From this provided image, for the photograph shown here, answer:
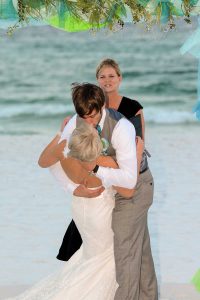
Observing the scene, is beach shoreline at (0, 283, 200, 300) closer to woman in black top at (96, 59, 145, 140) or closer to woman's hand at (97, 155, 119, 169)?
woman in black top at (96, 59, 145, 140)

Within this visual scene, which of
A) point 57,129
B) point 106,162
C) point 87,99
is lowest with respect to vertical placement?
point 57,129

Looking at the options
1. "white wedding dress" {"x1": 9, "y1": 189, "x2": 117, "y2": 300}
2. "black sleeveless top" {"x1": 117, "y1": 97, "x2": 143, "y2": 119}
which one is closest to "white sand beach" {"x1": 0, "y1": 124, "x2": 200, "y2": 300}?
"white wedding dress" {"x1": 9, "y1": 189, "x2": 117, "y2": 300}

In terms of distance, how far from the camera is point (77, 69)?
20.6 meters

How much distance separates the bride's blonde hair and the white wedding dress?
0.43 m

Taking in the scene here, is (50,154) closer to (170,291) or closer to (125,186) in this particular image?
(125,186)

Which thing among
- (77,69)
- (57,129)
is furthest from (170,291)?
(77,69)

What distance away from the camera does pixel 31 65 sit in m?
20.9

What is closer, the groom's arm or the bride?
the groom's arm

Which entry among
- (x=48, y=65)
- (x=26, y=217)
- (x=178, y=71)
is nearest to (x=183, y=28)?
(x=178, y=71)

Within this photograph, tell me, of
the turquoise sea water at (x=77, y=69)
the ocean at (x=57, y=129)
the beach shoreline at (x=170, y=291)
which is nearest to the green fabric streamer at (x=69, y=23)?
the ocean at (x=57, y=129)

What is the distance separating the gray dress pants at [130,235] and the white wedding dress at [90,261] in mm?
61

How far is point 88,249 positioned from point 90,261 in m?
0.06

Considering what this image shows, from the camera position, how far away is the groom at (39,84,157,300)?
155 inches

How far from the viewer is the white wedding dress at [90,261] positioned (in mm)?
4246
